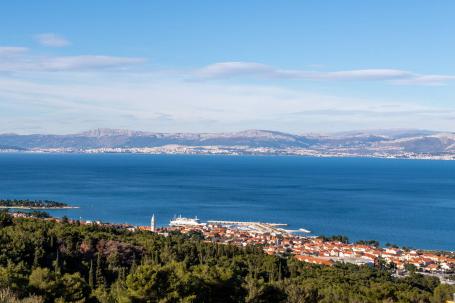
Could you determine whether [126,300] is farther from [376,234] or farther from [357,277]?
[376,234]

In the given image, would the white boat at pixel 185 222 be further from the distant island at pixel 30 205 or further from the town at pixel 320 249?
the distant island at pixel 30 205

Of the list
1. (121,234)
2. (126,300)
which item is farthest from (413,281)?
(126,300)

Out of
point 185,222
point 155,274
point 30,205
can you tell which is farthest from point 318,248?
point 30,205

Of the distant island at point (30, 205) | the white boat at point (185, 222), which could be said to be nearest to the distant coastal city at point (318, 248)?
the white boat at point (185, 222)

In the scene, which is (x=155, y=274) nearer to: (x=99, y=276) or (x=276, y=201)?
(x=99, y=276)

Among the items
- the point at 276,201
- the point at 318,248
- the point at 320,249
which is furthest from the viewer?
the point at 276,201

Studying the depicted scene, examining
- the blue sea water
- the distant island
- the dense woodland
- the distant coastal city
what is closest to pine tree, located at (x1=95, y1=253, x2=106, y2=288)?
the dense woodland
